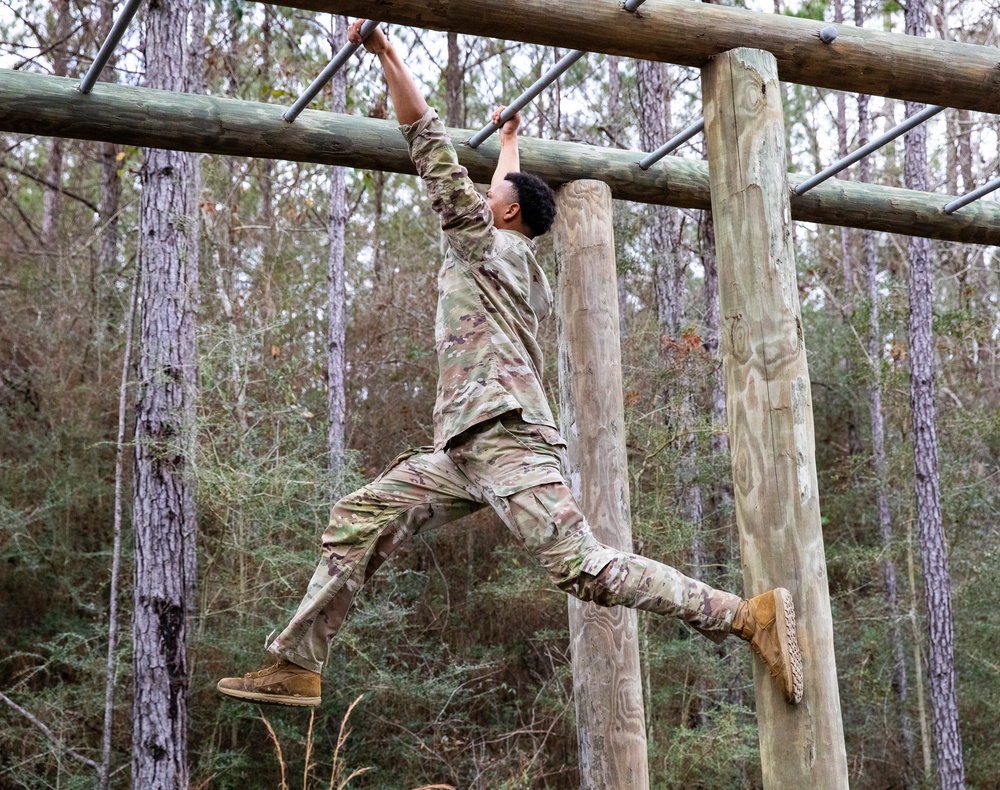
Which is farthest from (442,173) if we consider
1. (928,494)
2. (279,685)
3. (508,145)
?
(928,494)

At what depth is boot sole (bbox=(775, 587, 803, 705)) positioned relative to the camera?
2.88 metres

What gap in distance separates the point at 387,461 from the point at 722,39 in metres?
7.95

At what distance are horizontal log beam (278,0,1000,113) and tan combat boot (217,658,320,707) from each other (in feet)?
6.19

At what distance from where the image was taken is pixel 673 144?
399 centimetres

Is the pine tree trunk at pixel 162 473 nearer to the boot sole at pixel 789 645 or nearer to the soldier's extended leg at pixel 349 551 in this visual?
the soldier's extended leg at pixel 349 551

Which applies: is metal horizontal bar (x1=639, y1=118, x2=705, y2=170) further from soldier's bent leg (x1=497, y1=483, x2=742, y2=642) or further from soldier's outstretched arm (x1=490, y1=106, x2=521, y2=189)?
soldier's bent leg (x1=497, y1=483, x2=742, y2=642)

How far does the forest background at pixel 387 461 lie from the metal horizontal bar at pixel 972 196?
4.26m

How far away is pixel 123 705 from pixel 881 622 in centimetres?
768

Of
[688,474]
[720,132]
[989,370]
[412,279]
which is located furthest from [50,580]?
[989,370]

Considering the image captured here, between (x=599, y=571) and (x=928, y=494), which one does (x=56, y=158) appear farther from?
(x=599, y=571)

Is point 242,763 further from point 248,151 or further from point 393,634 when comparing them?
point 248,151

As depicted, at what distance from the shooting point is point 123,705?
8.50 metres

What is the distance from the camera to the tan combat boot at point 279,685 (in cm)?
317

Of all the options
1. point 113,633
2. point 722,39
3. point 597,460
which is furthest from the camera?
point 113,633
